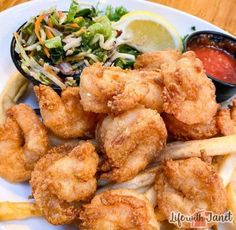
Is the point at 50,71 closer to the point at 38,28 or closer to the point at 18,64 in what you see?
the point at 18,64

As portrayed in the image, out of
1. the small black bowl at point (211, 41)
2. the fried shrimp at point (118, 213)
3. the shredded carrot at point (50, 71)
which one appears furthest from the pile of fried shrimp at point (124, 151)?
the small black bowl at point (211, 41)

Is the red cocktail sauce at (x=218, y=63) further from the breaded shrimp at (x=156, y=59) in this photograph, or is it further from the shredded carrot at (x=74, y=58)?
the shredded carrot at (x=74, y=58)

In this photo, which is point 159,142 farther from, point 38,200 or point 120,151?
point 38,200

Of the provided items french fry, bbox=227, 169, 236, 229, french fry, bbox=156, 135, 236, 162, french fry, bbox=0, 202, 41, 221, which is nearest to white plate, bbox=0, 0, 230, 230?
french fry, bbox=0, 202, 41, 221

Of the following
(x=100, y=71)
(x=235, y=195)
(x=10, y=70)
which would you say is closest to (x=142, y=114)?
(x=100, y=71)

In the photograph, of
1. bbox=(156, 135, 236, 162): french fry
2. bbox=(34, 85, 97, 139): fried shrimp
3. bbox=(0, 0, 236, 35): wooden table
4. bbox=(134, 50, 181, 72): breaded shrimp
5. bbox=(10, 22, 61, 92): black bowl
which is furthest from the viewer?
bbox=(0, 0, 236, 35): wooden table

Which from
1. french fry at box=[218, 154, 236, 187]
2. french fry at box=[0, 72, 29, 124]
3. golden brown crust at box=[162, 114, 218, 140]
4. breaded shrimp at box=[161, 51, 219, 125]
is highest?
breaded shrimp at box=[161, 51, 219, 125]

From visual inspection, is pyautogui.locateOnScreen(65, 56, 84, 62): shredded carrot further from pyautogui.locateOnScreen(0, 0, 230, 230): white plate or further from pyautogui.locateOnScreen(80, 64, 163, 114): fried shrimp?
pyautogui.locateOnScreen(80, 64, 163, 114): fried shrimp
